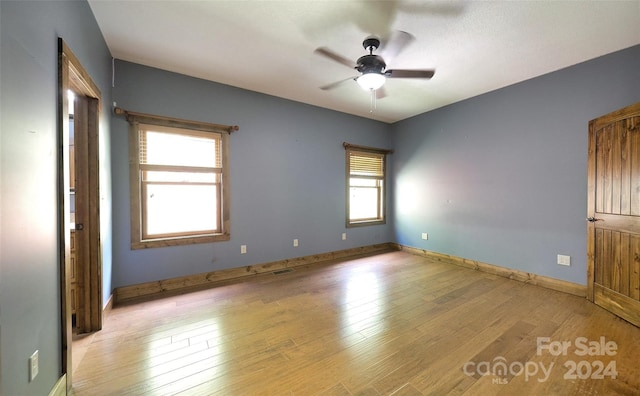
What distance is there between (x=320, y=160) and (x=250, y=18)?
258 cm

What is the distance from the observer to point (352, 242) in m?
4.89

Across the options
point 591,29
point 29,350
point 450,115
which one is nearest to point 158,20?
point 29,350

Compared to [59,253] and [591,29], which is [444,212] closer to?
[591,29]

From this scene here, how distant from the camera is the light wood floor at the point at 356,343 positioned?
5.23ft

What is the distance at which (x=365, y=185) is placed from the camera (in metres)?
5.21

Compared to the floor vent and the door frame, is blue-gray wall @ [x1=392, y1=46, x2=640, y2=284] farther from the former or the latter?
the door frame

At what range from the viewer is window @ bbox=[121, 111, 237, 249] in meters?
2.97

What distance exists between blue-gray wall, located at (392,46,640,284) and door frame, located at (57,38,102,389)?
4.86 m

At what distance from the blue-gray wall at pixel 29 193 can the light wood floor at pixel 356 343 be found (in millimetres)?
611

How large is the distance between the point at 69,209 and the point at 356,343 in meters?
2.30

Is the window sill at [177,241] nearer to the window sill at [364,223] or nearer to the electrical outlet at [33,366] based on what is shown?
the electrical outlet at [33,366]

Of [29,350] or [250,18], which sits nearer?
[29,350]

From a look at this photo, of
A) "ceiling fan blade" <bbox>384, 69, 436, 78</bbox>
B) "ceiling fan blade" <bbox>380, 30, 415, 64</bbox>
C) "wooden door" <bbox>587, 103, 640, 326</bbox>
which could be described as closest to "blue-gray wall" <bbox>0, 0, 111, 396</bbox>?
"ceiling fan blade" <bbox>380, 30, 415, 64</bbox>

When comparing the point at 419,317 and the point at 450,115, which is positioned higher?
the point at 450,115
